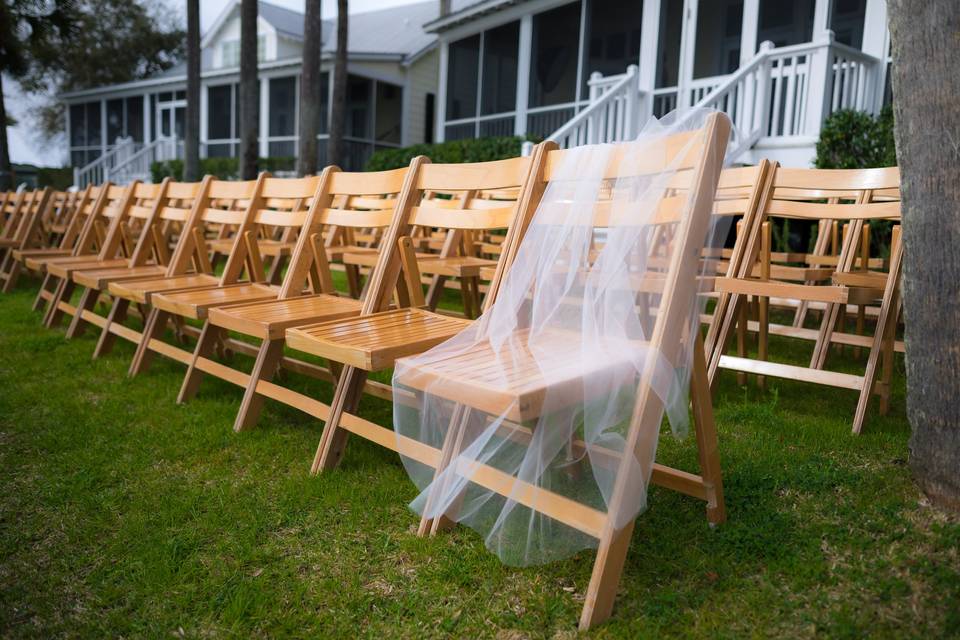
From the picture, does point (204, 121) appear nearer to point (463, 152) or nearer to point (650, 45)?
point (463, 152)

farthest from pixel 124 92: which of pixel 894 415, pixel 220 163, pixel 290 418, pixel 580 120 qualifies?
pixel 894 415

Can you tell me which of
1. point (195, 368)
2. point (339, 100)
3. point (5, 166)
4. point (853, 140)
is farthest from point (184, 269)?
point (5, 166)

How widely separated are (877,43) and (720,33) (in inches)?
165

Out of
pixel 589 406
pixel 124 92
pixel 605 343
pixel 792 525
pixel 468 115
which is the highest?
pixel 124 92

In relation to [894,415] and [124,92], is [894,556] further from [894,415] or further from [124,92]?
[124,92]

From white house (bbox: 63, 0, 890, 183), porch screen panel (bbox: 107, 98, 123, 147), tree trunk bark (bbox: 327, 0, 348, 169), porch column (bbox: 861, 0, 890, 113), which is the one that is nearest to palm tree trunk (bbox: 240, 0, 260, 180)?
tree trunk bark (bbox: 327, 0, 348, 169)

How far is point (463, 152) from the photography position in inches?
531

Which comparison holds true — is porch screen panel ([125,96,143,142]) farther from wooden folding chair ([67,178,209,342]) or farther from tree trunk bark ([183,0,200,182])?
wooden folding chair ([67,178,209,342])

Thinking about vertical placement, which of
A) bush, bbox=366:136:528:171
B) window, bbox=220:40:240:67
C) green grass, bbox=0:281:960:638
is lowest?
green grass, bbox=0:281:960:638

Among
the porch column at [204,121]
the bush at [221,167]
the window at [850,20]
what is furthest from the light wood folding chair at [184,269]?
the porch column at [204,121]

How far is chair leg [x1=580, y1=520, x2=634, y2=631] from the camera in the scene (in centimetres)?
179

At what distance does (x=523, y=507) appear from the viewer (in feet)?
6.91

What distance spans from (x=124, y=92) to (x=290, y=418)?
25.5 m

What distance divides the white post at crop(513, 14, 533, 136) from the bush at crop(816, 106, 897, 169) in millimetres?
7573
